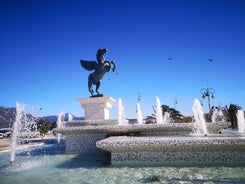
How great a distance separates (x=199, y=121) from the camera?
9.26 metres

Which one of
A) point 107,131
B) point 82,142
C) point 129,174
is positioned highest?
point 107,131

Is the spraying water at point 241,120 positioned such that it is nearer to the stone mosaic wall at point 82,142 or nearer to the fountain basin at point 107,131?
the fountain basin at point 107,131

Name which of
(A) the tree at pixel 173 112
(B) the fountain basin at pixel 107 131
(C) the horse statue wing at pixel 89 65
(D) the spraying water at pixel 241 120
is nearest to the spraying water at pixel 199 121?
(B) the fountain basin at pixel 107 131

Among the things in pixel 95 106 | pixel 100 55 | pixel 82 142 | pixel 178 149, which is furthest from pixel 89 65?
pixel 178 149

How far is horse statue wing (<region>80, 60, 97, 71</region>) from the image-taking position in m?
11.7

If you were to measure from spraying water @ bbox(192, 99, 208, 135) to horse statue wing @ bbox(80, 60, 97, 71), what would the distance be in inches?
232

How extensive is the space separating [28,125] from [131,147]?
18.1ft

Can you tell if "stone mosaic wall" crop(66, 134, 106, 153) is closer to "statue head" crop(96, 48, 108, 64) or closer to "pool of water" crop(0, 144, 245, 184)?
"pool of water" crop(0, 144, 245, 184)

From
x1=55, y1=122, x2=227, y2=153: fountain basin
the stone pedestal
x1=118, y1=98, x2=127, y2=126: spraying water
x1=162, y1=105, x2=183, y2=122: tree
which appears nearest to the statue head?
the stone pedestal

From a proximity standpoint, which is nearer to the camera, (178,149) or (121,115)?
(178,149)

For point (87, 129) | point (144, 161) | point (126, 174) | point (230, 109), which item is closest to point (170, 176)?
point (126, 174)

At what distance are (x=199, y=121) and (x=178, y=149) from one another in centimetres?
370

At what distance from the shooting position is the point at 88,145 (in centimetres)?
914

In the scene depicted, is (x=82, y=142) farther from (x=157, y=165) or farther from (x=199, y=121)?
(x=199, y=121)
